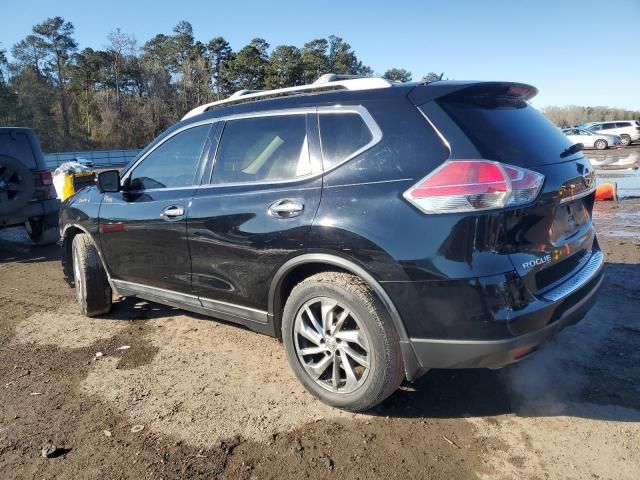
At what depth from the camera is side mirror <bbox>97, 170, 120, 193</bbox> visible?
4.15m

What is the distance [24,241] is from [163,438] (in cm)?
781

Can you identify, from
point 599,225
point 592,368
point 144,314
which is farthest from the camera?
point 599,225

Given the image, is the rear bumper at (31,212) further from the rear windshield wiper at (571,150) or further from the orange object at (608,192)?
the orange object at (608,192)

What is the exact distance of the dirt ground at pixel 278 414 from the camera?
8.11ft

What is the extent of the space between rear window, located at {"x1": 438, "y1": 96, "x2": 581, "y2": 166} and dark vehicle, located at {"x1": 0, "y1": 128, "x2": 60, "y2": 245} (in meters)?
6.66

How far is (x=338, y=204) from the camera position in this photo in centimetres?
270

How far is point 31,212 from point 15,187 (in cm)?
58

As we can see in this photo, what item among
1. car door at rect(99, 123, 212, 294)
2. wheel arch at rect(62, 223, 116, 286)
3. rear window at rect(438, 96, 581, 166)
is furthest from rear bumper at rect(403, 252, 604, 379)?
wheel arch at rect(62, 223, 116, 286)

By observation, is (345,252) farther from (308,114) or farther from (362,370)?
(308,114)

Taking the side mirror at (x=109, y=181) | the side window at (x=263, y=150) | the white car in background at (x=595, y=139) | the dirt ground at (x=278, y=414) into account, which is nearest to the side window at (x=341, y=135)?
the side window at (x=263, y=150)

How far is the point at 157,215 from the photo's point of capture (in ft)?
12.4

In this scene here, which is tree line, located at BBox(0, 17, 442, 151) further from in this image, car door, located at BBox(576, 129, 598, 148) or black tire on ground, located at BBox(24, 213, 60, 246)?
black tire on ground, located at BBox(24, 213, 60, 246)

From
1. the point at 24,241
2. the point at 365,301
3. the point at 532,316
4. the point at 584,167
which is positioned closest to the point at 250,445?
the point at 365,301

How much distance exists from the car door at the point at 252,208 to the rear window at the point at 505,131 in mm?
877
